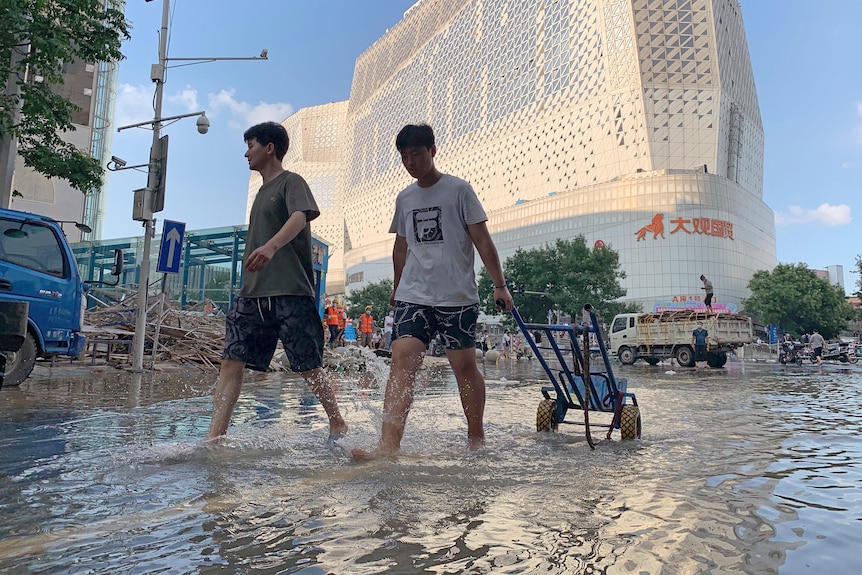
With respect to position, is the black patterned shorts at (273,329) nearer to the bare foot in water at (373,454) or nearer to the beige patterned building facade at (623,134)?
the bare foot in water at (373,454)

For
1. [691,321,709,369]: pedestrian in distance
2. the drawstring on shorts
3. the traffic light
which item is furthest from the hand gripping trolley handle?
[691,321,709,369]: pedestrian in distance

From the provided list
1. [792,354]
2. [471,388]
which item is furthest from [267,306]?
[792,354]

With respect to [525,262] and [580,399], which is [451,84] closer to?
[525,262]

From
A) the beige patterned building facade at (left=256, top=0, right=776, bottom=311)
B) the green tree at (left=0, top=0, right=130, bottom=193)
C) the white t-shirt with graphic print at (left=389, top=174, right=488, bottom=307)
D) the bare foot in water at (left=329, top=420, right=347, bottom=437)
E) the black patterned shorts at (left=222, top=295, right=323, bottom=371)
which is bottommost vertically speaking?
the bare foot in water at (left=329, top=420, right=347, bottom=437)

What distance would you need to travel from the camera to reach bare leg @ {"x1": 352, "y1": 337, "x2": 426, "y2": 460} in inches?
119

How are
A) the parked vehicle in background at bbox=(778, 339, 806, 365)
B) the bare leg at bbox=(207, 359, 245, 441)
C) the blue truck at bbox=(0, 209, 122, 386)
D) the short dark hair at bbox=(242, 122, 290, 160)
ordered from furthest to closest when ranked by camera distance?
the parked vehicle in background at bbox=(778, 339, 806, 365), the blue truck at bbox=(0, 209, 122, 386), the short dark hair at bbox=(242, 122, 290, 160), the bare leg at bbox=(207, 359, 245, 441)

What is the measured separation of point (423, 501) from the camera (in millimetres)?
2100

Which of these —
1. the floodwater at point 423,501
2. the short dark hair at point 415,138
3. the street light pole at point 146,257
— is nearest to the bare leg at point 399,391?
the floodwater at point 423,501

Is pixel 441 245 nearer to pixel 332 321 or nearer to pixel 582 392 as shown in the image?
pixel 582 392

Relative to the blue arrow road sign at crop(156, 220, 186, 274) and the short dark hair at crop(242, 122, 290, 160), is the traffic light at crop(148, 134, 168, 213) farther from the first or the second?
the short dark hair at crop(242, 122, 290, 160)

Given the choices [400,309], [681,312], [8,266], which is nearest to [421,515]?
[400,309]

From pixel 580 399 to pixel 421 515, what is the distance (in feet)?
7.37

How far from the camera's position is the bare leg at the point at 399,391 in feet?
9.95

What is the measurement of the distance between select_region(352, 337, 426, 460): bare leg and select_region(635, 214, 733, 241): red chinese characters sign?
6392 centimetres
